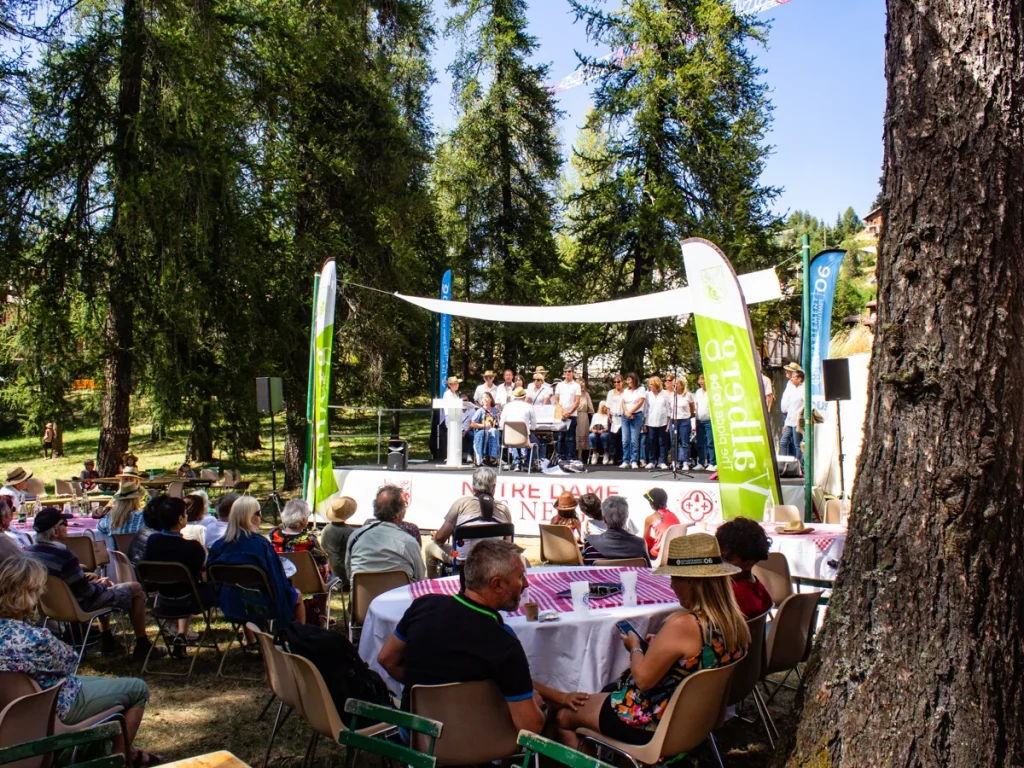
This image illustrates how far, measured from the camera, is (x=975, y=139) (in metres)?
3.04

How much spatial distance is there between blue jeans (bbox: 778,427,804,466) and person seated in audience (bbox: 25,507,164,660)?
9091 mm

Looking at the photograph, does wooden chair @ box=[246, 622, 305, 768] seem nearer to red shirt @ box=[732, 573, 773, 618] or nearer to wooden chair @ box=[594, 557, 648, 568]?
red shirt @ box=[732, 573, 773, 618]

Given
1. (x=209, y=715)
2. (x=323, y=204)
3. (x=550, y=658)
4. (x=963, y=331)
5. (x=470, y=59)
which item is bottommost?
(x=209, y=715)

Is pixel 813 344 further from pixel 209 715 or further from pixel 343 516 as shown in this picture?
pixel 209 715

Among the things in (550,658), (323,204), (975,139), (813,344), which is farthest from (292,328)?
(975,139)

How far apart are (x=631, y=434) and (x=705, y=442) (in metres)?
1.15

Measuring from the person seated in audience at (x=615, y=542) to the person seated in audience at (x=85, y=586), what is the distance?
10.7 feet

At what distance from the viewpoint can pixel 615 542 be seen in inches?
A: 233

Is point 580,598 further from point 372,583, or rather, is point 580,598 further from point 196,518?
point 196,518

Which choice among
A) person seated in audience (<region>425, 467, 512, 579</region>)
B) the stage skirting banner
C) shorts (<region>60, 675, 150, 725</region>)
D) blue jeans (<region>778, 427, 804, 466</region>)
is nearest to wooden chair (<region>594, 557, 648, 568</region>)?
person seated in audience (<region>425, 467, 512, 579</region>)

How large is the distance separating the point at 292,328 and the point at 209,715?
12165 mm

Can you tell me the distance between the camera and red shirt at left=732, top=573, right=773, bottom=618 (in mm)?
4152

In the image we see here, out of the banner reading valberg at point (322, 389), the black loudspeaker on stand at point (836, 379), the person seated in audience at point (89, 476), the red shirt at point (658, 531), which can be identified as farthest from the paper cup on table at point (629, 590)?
the person seated in audience at point (89, 476)

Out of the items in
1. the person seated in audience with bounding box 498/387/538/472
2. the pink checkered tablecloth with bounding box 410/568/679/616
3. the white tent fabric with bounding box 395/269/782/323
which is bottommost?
the pink checkered tablecloth with bounding box 410/568/679/616
